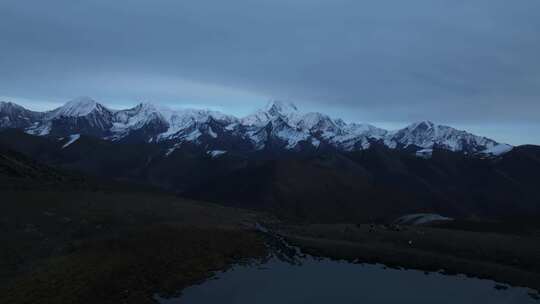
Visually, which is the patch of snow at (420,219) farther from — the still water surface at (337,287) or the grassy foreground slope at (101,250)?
the still water surface at (337,287)

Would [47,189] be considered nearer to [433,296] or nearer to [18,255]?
[18,255]

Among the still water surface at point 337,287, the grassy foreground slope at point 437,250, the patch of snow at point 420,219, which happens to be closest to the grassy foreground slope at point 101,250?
the still water surface at point 337,287

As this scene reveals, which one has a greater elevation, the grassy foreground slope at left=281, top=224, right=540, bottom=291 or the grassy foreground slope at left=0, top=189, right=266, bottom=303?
the grassy foreground slope at left=281, top=224, right=540, bottom=291

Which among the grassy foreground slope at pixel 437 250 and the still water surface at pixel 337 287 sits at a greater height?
the grassy foreground slope at pixel 437 250

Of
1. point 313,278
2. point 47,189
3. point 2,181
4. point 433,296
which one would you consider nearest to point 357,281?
point 313,278

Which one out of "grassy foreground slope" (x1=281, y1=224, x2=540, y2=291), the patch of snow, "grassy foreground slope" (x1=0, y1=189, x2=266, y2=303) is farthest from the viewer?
the patch of snow

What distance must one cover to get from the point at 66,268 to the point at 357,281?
26.2 m

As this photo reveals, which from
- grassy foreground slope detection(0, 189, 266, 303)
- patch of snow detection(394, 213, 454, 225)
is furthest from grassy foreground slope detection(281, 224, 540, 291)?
patch of snow detection(394, 213, 454, 225)

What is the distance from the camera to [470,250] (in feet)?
171

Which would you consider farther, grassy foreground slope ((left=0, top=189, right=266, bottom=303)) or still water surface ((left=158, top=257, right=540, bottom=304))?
still water surface ((left=158, top=257, right=540, bottom=304))

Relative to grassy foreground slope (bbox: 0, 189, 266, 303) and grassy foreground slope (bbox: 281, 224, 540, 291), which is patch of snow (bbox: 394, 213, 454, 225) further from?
grassy foreground slope (bbox: 0, 189, 266, 303)

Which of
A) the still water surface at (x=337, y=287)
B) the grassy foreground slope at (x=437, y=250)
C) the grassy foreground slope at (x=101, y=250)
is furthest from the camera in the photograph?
the grassy foreground slope at (x=437, y=250)

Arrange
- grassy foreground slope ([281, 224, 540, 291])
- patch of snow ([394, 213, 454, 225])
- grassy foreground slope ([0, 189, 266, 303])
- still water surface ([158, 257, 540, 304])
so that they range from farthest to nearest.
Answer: patch of snow ([394, 213, 454, 225]) → grassy foreground slope ([281, 224, 540, 291]) → still water surface ([158, 257, 540, 304]) → grassy foreground slope ([0, 189, 266, 303])

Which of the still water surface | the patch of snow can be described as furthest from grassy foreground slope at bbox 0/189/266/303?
the patch of snow
